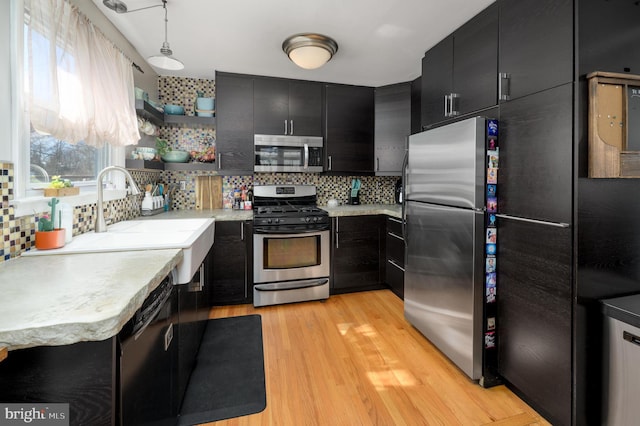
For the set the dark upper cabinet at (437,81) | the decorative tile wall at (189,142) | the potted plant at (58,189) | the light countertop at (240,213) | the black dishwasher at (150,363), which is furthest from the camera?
the decorative tile wall at (189,142)

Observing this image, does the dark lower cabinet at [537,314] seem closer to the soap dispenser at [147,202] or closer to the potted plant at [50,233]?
the potted plant at [50,233]

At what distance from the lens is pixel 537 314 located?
151 centimetres

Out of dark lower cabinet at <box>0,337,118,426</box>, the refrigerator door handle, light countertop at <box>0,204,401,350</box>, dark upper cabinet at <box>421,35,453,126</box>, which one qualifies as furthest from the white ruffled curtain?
the refrigerator door handle

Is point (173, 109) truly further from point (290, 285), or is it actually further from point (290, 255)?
point (290, 285)

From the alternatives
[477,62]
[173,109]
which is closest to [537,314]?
[477,62]

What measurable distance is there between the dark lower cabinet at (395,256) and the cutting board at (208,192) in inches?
75.8

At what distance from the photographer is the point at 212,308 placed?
2846mm

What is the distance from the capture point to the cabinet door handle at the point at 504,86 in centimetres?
165

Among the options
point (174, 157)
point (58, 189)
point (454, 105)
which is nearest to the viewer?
point (58, 189)

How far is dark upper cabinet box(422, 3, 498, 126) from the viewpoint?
1789 mm

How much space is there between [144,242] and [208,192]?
1.81 m

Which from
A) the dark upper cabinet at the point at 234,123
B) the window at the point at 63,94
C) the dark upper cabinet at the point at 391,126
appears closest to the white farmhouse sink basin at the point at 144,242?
the window at the point at 63,94

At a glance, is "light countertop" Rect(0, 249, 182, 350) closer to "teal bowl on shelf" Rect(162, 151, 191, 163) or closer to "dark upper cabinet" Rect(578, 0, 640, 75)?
"teal bowl on shelf" Rect(162, 151, 191, 163)

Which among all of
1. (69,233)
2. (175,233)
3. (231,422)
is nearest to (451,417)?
(231,422)
